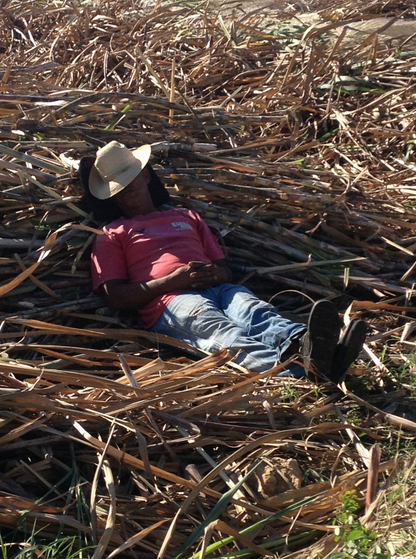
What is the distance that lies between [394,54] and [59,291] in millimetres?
4011

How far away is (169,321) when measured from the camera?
404 centimetres

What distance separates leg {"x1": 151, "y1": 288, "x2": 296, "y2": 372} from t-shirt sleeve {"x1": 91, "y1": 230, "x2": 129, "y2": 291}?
1.15 feet

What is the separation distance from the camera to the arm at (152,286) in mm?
4098

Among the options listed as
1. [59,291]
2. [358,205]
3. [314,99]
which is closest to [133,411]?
[59,291]

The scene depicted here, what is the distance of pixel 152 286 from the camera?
13.5 feet

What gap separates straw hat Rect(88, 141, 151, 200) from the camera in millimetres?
4277

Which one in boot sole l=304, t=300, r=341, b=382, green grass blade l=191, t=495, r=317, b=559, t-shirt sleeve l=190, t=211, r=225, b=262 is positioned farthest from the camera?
t-shirt sleeve l=190, t=211, r=225, b=262

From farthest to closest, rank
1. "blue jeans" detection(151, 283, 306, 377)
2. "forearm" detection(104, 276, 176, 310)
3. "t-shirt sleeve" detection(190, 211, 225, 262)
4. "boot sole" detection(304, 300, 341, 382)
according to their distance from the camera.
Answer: "t-shirt sleeve" detection(190, 211, 225, 262), "forearm" detection(104, 276, 176, 310), "blue jeans" detection(151, 283, 306, 377), "boot sole" detection(304, 300, 341, 382)

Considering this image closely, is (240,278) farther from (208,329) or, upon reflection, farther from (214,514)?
(214,514)

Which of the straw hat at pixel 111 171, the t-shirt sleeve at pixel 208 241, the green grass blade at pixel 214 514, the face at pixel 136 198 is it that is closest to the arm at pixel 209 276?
the t-shirt sleeve at pixel 208 241

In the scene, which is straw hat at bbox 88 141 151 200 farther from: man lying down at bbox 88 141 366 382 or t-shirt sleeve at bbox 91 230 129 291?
t-shirt sleeve at bbox 91 230 129 291

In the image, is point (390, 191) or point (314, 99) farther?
point (314, 99)

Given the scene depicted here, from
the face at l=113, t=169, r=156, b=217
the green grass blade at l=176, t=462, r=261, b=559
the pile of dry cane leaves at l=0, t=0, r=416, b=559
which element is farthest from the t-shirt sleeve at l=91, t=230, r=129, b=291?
the green grass blade at l=176, t=462, r=261, b=559

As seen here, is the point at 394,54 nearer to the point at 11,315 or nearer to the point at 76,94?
the point at 76,94
